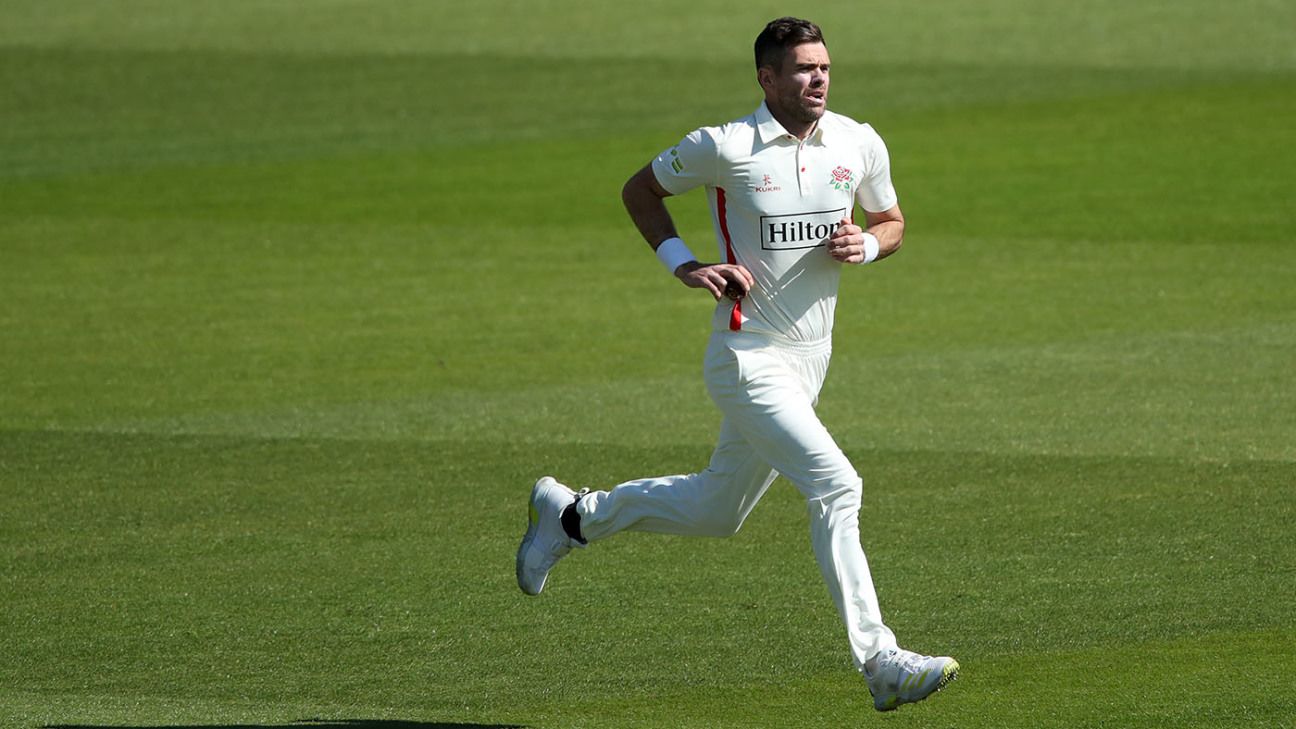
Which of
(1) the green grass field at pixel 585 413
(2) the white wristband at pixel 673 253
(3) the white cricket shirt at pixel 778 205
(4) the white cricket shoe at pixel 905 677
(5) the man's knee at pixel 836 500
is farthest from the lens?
(1) the green grass field at pixel 585 413

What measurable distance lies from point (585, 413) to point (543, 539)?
5025mm

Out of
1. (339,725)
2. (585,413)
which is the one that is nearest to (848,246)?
(339,725)

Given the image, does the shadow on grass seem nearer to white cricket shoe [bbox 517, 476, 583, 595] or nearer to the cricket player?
white cricket shoe [bbox 517, 476, 583, 595]

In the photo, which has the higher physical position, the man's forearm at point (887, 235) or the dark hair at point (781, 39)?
the dark hair at point (781, 39)

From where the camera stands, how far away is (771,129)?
805 centimetres

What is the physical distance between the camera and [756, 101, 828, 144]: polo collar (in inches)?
317

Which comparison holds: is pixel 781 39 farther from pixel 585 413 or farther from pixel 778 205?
pixel 585 413

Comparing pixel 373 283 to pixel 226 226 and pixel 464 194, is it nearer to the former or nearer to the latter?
pixel 226 226

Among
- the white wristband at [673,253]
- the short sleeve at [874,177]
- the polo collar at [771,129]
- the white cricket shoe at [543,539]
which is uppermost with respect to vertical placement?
the polo collar at [771,129]

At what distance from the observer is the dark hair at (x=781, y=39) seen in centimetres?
791

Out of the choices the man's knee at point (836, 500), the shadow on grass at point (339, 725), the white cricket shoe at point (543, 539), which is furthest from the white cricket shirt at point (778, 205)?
the shadow on grass at point (339, 725)

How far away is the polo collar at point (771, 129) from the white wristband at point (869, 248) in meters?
0.41

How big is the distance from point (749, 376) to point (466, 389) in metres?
7.07

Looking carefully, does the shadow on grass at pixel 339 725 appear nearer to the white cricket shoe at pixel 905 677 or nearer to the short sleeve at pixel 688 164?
the white cricket shoe at pixel 905 677
